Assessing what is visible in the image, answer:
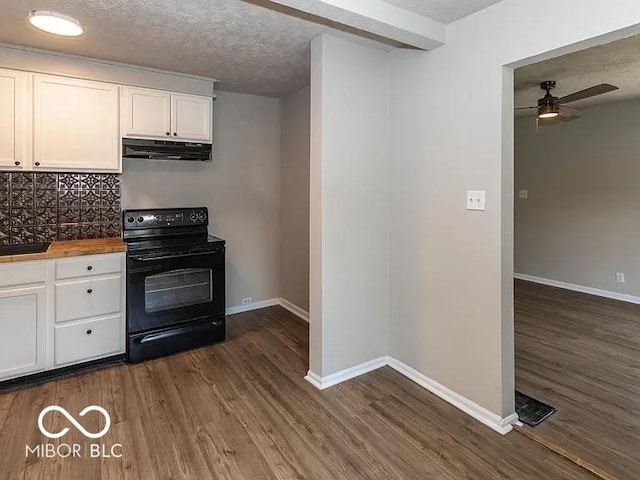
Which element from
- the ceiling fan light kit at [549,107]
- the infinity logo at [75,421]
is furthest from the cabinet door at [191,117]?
the ceiling fan light kit at [549,107]

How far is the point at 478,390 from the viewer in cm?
236

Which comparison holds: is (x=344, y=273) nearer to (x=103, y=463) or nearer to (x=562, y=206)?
(x=103, y=463)

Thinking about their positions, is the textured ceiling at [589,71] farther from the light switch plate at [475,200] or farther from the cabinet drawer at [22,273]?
the cabinet drawer at [22,273]

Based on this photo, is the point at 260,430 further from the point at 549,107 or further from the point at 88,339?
the point at 549,107

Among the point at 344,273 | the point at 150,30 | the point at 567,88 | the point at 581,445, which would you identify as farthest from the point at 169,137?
the point at 567,88

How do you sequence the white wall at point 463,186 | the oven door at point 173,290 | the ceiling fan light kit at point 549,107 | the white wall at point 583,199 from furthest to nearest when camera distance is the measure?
the white wall at point 583,199, the ceiling fan light kit at point 549,107, the oven door at point 173,290, the white wall at point 463,186

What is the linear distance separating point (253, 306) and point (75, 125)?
2459 mm

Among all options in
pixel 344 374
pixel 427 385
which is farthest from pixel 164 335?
pixel 427 385

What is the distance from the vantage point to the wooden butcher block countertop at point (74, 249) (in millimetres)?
2617

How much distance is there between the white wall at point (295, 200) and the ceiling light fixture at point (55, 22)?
2.10m

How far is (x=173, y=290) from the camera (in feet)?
10.6

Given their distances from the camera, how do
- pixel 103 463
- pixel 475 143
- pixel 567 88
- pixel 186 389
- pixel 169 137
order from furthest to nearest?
pixel 567 88 < pixel 169 137 < pixel 186 389 < pixel 475 143 < pixel 103 463

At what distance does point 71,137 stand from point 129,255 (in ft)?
3.35

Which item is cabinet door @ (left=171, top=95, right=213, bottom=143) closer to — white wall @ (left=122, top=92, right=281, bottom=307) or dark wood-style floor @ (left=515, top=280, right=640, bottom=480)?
white wall @ (left=122, top=92, right=281, bottom=307)
